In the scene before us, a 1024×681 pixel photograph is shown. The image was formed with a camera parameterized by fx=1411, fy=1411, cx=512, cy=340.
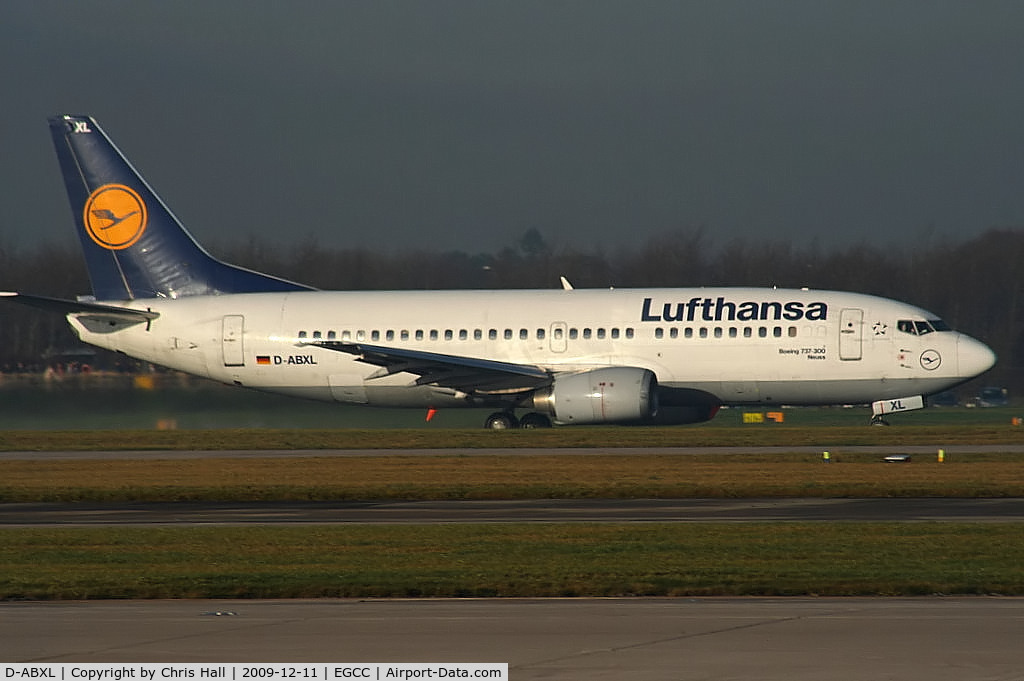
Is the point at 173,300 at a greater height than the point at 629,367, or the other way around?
the point at 173,300

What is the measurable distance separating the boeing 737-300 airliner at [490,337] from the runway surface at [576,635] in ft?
83.5

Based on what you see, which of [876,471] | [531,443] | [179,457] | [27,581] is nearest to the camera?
[27,581]

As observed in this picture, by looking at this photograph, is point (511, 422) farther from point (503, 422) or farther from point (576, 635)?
point (576, 635)

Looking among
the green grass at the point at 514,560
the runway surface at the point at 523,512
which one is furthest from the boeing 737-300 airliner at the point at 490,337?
the green grass at the point at 514,560

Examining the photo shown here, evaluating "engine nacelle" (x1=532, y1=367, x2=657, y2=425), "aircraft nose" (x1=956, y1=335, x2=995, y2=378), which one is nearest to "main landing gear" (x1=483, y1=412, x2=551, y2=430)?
"engine nacelle" (x1=532, y1=367, x2=657, y2=425)

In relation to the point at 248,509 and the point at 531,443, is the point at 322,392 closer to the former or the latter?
the point at 531,443

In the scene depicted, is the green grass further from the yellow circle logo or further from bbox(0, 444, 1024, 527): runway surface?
the yellow circle logo

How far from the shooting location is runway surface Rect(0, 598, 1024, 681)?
392 inches

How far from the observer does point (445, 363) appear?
39438 millimetres

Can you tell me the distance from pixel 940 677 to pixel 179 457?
26662 mm

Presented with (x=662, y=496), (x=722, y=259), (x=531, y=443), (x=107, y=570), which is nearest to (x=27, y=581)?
(x=107, y=570)

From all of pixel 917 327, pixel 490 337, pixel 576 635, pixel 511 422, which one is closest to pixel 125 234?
pixel 490 337

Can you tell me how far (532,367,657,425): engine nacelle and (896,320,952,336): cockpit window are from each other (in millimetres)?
7006

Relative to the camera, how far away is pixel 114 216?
44594 millimetres
